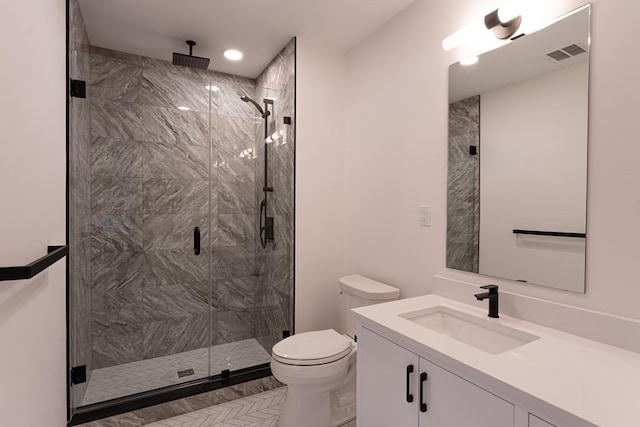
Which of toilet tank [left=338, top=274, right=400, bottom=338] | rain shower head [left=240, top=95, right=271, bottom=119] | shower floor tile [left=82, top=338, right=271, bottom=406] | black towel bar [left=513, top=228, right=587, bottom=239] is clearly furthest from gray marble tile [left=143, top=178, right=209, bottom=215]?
black towel bar [left=513, top=228, right=587, bottom=239]

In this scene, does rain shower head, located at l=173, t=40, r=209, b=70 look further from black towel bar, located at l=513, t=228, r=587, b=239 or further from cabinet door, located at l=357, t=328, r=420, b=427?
black towel bar, located at l=513, t=228, r=587, b=239

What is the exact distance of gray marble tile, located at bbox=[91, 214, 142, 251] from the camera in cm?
259

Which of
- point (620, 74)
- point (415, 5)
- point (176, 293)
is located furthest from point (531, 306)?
point (176, 293)

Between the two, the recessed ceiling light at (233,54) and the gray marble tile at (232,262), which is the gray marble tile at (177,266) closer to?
the gray marble tile at (232,262)

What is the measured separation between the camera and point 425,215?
1.90 m

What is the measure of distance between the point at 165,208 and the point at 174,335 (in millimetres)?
1109

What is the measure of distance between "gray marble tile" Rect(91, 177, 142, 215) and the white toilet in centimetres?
175

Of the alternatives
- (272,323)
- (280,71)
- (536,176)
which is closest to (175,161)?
(280,71)

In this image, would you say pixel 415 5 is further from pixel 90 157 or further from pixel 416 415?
pixel 90 157

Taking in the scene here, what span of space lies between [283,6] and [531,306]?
2140 millimetres

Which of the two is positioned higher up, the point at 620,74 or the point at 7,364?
the point at 620,74

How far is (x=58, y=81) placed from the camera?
158 centimetres

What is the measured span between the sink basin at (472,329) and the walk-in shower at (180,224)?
3.86 feet

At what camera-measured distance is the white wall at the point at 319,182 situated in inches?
96.7
